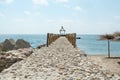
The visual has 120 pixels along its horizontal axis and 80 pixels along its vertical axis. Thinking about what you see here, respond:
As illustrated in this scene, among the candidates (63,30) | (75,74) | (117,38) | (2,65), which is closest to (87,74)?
(75,74)

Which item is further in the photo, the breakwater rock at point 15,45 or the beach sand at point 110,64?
the breakwater rock at point 15,45

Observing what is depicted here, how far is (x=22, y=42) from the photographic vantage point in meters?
36.3

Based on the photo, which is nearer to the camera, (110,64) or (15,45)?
(110,64)

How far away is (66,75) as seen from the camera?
787cm

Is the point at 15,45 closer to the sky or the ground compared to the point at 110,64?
closer to the ground

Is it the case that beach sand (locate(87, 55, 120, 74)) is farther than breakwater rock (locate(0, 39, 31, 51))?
No

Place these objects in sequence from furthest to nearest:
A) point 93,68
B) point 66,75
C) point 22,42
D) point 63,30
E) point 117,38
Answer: point 63,30 → point 22,42 → point 117,38 → point 93,68 → point 66,75

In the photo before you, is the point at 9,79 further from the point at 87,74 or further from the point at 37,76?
the point at 87,74

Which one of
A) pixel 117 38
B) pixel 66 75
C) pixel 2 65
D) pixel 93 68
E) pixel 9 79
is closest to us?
pixel 9 79

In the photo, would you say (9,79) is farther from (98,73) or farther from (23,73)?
(98,73)

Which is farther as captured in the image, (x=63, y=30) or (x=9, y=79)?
(x=63, y=30)

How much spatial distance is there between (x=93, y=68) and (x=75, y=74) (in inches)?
54.5

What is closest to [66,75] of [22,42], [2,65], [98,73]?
[98,73]

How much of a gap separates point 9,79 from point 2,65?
414 cm
